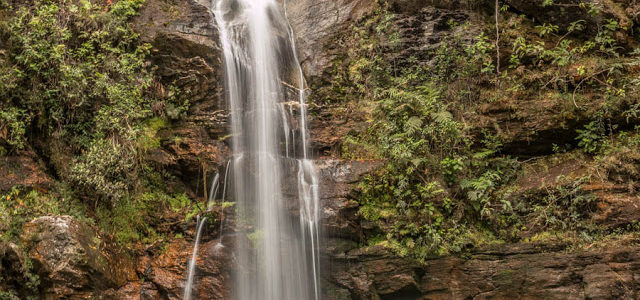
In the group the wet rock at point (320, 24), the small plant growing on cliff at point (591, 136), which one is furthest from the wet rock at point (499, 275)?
the wet rock at point (320, 24)

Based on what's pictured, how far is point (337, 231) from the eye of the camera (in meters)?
7.80

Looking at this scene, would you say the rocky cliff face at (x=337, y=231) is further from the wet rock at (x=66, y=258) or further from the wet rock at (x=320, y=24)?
the wet rock at (x=320, y=24)

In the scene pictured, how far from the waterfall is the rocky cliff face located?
292 millimetres

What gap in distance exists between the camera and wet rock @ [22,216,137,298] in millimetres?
6035

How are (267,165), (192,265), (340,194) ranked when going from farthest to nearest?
(267,165)
(340,194)
(192,265)

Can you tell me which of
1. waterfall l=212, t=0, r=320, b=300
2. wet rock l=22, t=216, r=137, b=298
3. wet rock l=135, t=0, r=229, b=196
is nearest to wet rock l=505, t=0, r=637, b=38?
waterfall l=212, t=0, r=320, b=300

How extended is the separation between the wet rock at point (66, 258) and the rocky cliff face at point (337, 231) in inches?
0.6

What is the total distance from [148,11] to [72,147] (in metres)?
4.22

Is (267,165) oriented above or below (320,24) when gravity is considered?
below

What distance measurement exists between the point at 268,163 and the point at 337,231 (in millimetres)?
2113

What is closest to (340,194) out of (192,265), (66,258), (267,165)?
(267,165)

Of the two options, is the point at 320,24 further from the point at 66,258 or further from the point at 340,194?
the point at 66,258

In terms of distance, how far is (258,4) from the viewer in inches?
468

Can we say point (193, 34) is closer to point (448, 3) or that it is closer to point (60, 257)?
point (60, 257)
